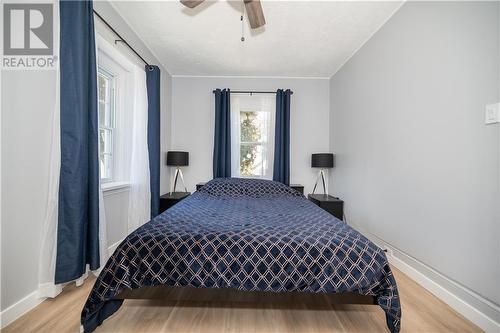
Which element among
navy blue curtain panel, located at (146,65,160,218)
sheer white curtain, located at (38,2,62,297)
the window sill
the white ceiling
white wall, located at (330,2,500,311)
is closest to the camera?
white wall, located at (330,2,500,311)

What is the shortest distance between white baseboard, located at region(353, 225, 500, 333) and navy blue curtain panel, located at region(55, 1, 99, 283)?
2696 mm

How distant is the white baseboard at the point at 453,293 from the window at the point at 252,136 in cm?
224

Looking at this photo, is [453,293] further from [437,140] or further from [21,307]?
[21,307]

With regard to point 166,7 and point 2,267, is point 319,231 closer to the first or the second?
point 2,267

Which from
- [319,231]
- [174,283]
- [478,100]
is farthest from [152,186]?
[478,100]

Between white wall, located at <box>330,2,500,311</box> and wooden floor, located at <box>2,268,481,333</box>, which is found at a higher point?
white wall, located at <box>330,2,500,311</box>

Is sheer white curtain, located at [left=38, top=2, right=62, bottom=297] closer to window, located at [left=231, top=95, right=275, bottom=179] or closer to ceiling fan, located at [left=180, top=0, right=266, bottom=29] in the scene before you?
ceiling fan, located at [left=180, top=0, right=266, bottom=29]

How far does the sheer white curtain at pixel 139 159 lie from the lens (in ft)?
8.71

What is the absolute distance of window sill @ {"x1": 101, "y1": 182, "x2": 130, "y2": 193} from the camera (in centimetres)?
223

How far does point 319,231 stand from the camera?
4.85ft

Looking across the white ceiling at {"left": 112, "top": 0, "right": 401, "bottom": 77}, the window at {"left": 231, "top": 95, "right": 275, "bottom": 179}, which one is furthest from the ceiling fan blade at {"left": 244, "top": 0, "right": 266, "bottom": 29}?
the window at {"left": 231, "top": 95, "right": 275, "bottom": 179}

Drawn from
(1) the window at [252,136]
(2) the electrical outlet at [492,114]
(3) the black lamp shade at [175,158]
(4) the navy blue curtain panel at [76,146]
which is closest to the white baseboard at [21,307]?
(4) the navy blue curtain panel at [76,146]

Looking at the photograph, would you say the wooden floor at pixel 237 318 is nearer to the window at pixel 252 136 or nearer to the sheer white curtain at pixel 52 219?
the sheer white curtain at pixel 52 219

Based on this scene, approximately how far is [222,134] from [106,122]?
1.63 m
